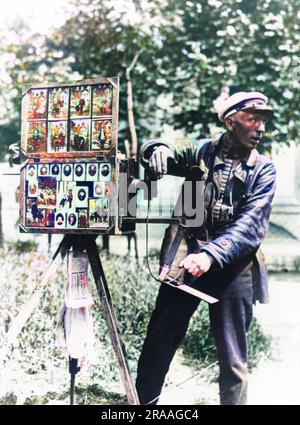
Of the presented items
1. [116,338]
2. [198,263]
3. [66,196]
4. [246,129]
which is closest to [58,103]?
[66,196]

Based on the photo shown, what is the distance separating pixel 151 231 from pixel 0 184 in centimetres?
130

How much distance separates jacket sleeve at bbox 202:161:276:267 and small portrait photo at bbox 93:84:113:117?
3.35 ft

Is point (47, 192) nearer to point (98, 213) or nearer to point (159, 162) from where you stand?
point (98, 213)

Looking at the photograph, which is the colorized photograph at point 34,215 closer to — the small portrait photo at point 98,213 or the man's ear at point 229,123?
the small portrait photo at point 98,213

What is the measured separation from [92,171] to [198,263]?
87 centimetres

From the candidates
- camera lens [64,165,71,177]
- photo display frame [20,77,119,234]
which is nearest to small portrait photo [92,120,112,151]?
photo display frame [20,77,119,234]

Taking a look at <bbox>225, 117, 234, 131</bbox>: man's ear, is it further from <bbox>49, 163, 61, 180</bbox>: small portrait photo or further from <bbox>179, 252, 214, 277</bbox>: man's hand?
<bbox>49, 163, 61, 180</bbox>: small portrait photo

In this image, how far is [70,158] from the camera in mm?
3611

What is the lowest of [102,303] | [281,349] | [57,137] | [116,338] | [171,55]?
[281,349]

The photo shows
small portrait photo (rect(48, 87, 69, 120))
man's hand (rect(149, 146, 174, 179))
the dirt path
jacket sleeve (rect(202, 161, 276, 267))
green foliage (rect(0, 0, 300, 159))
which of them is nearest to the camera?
jacket sleeve (rect(202, 161, 276, 267))

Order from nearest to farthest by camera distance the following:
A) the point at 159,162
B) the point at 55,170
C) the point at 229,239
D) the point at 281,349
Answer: the point at 229,239 < the point at 159,162 < the point at 55,170 < the point at 281,349

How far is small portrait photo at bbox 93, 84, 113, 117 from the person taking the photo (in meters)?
3.54

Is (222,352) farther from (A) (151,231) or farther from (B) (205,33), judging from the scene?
(B) (205,33)

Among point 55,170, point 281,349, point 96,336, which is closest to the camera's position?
point 55,170
